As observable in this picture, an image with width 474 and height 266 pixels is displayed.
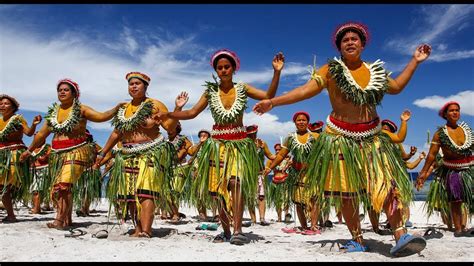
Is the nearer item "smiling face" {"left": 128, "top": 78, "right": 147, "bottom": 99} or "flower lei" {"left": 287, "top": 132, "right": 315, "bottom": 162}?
"smiling face" {"left": 128, "top": 78, "right": 147, "bottom": 99}

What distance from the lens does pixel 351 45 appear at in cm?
348

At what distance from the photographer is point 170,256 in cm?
314

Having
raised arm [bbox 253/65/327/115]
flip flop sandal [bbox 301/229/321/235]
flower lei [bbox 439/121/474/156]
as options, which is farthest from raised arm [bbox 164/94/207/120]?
flower lei [bbox 439/121/474/156]

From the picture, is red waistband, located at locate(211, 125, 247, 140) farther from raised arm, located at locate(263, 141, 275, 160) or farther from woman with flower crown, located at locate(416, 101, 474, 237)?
raised arm, located at locate(263, 141, 275, 160)

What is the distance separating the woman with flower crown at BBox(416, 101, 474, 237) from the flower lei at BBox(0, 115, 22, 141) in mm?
5365

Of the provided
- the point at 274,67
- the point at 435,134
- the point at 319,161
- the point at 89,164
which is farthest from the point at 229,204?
the point at 435,134

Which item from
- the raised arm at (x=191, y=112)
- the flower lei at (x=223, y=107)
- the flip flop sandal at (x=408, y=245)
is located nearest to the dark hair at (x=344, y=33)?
the flower lei at (x=223, y=107)

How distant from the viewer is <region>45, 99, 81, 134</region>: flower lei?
5090 millimetres

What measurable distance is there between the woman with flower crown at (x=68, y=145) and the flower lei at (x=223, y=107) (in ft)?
4.34

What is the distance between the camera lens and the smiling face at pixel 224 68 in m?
4.25

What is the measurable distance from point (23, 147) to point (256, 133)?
11.9 feet

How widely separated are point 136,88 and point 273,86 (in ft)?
5.18

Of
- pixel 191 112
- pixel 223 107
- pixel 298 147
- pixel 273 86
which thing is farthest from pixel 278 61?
pixel 298 147

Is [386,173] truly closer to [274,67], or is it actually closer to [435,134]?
[274,67]
